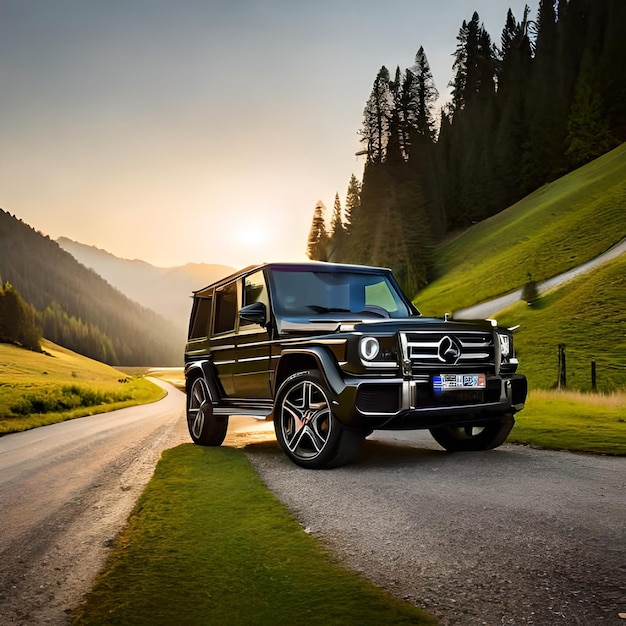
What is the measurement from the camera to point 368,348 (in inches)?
271

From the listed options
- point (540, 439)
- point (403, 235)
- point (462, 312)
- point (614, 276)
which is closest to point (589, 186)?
point (403, 235)

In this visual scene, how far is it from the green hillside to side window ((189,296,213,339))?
44.8 meters

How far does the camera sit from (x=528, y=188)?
3674 inches

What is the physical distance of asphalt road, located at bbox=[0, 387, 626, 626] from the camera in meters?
3.42

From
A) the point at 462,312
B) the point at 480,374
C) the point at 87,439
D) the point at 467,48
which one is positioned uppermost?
the point at 467,48

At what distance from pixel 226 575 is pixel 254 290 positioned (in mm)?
5565

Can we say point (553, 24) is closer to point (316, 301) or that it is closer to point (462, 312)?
point (462, 312)

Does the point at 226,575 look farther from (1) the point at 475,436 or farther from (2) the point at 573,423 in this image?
(2) the point at 573,423

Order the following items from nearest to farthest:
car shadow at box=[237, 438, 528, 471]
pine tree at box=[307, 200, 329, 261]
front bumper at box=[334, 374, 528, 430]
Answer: front bumper at box=[334, 374, 528, 430], car shadow at box=[237, 438, 528, 471], pine tree at box=[307, 200, 329, 261]

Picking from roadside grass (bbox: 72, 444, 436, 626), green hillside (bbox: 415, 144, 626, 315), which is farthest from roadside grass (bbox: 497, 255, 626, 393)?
roadside grass (bbox: 72, 444, 436, 626)

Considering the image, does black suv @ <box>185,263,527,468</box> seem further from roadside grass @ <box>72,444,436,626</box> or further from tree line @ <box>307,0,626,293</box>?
tree line @ <box>307,0,626,293</box>

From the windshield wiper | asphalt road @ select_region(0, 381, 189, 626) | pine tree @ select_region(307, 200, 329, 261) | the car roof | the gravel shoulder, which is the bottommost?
asphalt road @ select_region(0, 381, 189, 626)

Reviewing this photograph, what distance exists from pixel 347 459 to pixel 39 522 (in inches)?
124

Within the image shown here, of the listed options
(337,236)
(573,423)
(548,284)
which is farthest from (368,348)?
(337,236)
